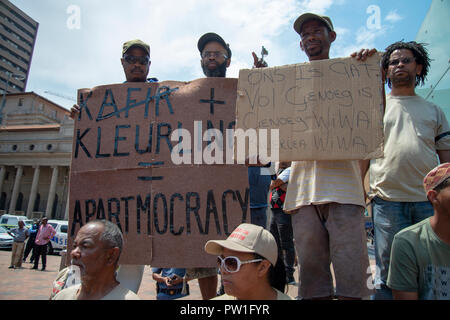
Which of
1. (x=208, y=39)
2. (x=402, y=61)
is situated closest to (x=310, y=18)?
(x=402, y=61)

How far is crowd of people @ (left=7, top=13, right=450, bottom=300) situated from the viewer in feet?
6.32

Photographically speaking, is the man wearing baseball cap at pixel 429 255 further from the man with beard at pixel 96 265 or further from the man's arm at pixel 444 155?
the man with beard at pixel 96 265

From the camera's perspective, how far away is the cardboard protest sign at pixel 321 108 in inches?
89.2

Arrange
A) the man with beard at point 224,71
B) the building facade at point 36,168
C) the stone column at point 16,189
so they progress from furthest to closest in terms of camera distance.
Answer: the stone column at point 16,189
the building facade at point 36,168
the man with beard at point 224,71

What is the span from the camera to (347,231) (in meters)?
2.13

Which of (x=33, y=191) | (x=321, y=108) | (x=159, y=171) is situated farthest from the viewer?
(x=33, y=191)

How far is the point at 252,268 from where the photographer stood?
6.38 ft

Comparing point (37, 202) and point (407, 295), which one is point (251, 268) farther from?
point (37, 202)

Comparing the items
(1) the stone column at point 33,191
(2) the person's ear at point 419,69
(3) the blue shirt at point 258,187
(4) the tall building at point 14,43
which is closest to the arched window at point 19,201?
(1) the stone column at point 33,191

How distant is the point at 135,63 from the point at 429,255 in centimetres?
294

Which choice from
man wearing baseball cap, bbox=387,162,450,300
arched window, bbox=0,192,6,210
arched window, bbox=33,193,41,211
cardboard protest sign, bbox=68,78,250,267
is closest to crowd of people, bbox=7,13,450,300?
man wearing baseball cap, bbox=387,162,450,300

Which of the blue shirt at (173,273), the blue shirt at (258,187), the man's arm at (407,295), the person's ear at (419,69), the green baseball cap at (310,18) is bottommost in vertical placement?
the blue shirt at (173,273)

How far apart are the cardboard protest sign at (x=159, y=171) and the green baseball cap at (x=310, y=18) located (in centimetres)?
73
